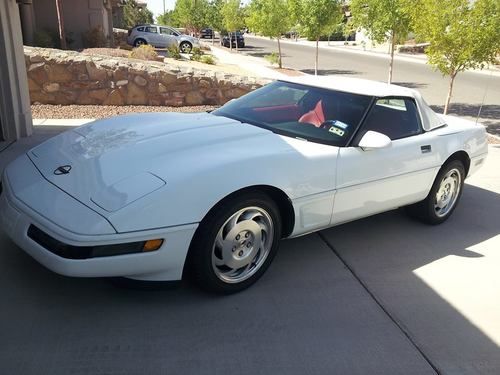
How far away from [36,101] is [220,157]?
319 inches

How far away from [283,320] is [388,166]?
165 cm

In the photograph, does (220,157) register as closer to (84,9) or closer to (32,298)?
(32,298)

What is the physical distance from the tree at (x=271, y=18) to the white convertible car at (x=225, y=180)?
18484 mm

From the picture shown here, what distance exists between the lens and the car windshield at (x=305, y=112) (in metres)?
3.95

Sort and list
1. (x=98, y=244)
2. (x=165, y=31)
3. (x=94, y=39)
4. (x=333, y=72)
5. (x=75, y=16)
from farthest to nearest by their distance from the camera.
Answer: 1. (x=165, y=31)
2. (x=333, y=72)
3. (x=75, y=16)
4. (x=94, y=39)
5. (x=98, y=244)

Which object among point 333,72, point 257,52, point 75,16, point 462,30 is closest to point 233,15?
point 257,52

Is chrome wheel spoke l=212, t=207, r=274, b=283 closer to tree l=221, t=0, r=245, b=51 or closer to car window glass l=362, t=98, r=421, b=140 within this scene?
car window glass l=362, t=98, r=421, b=140

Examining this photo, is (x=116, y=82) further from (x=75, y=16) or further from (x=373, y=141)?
(x=75, y=16)

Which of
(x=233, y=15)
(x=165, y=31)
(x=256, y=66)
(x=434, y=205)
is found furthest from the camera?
(x=233, y=15)

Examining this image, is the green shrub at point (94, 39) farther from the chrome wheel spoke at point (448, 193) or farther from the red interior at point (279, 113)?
the chrome wheel spoke at point (448, 193)

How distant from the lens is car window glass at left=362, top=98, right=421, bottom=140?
4121mm

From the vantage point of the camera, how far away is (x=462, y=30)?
8703 millimetres

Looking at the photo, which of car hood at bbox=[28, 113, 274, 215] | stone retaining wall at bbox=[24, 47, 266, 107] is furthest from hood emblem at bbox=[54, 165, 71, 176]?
stone retaining wall at bbox=[24, 47, 266, 107]

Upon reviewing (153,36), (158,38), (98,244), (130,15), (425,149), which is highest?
(130,15)
